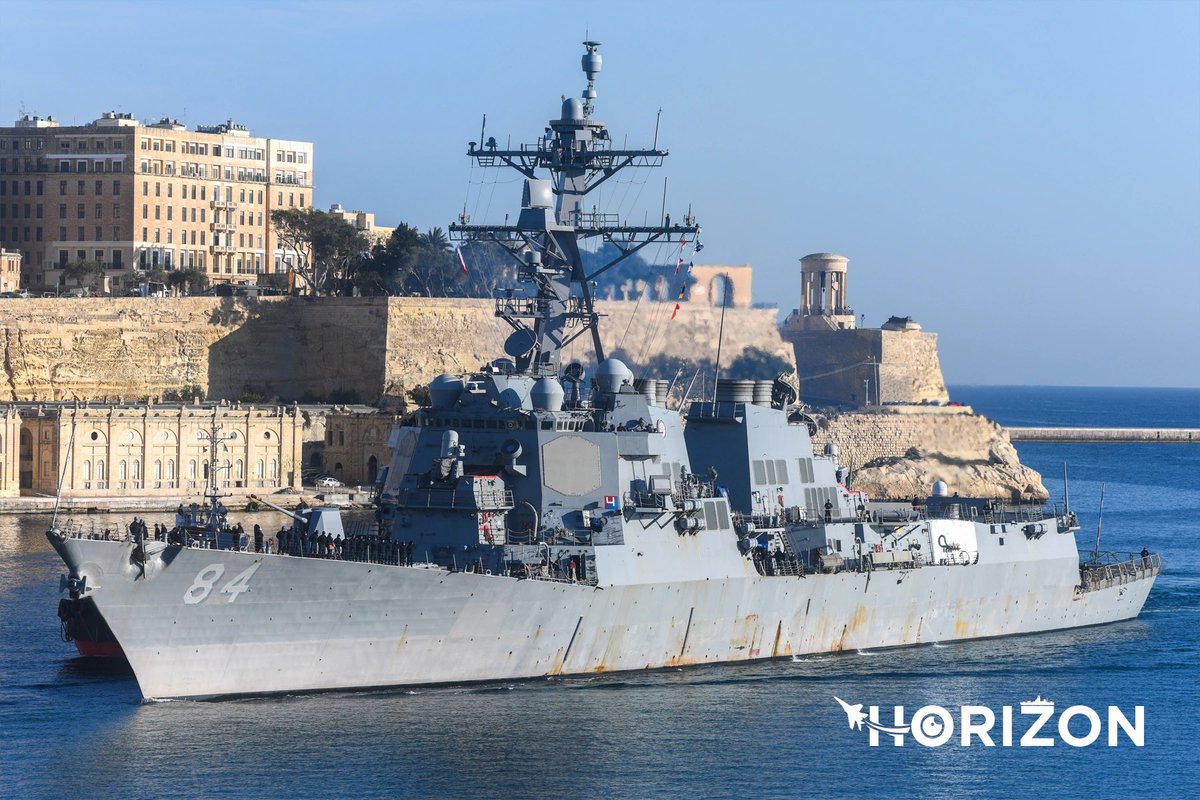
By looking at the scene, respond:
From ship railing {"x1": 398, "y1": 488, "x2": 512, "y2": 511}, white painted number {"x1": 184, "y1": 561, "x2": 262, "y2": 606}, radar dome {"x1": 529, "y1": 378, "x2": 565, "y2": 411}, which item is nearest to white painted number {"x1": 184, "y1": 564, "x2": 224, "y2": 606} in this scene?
white painted number {"x1": 184, "y1": 561, "x2": 262, "y2": 606}

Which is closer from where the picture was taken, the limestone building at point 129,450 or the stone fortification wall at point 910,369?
the limestone building at point 129,450

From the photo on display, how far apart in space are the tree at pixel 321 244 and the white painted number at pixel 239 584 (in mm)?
61162

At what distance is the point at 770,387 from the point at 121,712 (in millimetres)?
14883

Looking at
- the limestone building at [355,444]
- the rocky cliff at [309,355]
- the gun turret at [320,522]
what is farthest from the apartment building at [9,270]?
the gun turret at [320,522]

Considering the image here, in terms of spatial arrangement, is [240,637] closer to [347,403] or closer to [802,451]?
[802,451]

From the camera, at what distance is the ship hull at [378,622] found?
30328 mm

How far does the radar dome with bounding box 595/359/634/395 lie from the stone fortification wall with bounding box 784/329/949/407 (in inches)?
2941

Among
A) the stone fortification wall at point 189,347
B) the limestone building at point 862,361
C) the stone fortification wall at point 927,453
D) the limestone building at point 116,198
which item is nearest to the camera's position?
the stone fortification wall at point 189,347

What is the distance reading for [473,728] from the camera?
30.0 meters

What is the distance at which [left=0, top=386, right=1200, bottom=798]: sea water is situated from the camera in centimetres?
2778

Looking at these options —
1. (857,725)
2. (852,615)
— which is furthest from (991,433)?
(857,725)

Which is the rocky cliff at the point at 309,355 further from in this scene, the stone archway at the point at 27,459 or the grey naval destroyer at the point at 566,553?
the grey naval destroyer at the point at 566,553

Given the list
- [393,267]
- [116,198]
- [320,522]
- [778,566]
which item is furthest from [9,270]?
[778,566]

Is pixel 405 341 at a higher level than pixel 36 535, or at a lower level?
higher
